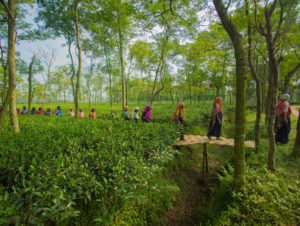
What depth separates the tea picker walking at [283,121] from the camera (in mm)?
4613

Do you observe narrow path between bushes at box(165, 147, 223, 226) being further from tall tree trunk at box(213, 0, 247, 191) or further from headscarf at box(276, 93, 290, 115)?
headscarf at box(276, 93, 290, 115)

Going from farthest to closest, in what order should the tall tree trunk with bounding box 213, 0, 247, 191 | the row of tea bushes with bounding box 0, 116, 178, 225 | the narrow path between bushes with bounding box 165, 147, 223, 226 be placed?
the narrow path between bushes with bounding box 165, 147, 223, 226 → the tall tree trunk with bounding box 213, 0, 247, 191 → the row of tea bushes with bounding box 0, 116, 178, 225

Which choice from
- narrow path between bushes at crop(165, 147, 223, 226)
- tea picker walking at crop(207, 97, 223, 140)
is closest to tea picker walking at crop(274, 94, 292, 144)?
tea picker walking at crop(207, 97, 223, 140)

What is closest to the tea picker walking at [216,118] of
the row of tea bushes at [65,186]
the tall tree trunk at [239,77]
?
the tall tree trunk at [239,77]

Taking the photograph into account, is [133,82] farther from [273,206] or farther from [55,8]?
[273,206]

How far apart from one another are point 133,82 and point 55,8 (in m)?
29.0

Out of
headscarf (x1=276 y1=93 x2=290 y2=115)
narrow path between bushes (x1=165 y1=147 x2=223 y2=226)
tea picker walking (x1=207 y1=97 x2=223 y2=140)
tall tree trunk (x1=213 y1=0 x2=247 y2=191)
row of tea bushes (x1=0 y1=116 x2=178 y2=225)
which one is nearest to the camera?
row of tea bushes (x1=0 y1=116 x2=178 y2=225)

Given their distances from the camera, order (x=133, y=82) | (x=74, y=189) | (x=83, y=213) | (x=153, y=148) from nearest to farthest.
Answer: (x=74, y=189)
(x=83, y=213)
(x=153, y=148)
(x=133, y=82)

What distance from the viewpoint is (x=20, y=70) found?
14.4 m

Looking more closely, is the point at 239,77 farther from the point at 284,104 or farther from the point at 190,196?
the point at 284,104

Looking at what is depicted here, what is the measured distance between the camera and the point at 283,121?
15.7ft

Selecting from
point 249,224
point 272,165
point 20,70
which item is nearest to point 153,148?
point 249,224

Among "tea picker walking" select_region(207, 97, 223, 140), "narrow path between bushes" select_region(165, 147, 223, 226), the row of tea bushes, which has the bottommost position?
"narrow path between bushes" select_region(165, 147, 223, 226)

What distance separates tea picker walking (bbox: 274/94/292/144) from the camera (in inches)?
182
